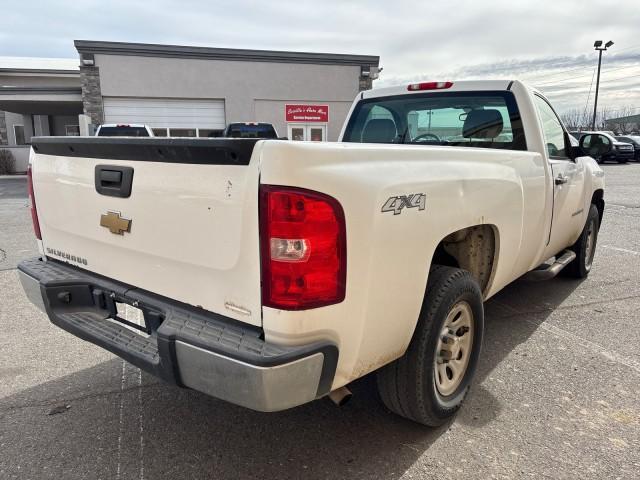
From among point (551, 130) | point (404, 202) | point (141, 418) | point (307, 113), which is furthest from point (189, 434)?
point (307, 113)

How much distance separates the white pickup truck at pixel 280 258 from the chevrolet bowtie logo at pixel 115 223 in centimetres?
1

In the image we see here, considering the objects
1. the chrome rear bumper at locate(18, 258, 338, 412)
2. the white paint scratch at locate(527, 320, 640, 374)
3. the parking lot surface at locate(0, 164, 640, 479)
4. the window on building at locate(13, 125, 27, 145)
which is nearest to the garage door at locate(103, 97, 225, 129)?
the window on building at locate(13, 125, 27, 145)

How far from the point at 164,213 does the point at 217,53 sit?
1936 cm

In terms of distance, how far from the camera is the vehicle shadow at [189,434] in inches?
98.9

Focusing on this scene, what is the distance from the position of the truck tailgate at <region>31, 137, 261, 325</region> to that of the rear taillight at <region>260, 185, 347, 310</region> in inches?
2.4

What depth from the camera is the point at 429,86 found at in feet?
14.1

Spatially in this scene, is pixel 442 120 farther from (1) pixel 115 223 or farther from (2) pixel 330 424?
(1) pixel 115 223

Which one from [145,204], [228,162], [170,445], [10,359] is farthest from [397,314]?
[10,359]

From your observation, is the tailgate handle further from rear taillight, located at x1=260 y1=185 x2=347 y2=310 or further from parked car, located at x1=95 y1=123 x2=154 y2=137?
parked car, located at x1=95 y1=123 x2=154 y2=137

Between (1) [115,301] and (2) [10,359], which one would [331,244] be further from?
(2) [10,359]

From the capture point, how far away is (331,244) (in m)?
1.95

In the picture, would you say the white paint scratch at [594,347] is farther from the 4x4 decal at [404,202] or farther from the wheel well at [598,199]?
the 4x4 decal at [404,202]

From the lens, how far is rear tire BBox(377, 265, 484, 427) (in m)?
2.54

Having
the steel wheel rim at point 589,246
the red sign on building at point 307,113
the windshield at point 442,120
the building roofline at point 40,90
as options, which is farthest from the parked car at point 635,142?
the windshield at point 442,120
